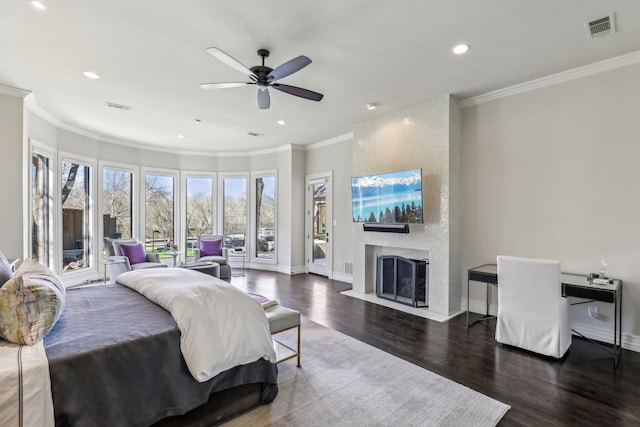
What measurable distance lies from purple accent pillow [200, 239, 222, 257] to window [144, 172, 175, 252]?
126 cm

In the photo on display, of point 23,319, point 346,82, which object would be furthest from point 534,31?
point 23,319

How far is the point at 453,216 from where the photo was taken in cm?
430

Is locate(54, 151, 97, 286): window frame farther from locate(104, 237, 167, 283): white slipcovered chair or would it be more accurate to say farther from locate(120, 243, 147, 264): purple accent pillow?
locate(120, 243, 147, 264): purple accent pillow

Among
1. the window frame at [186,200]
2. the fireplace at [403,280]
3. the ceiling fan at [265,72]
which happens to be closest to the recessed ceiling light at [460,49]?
the ceiling fan at [265,72]

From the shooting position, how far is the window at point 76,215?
18.7 feet

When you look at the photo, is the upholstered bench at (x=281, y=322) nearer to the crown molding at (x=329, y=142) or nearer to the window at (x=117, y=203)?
the crown molding at (x=329, y=142)

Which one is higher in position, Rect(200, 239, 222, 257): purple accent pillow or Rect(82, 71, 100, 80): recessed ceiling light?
Rect(82, 71, 100, 80): recessed ceiling light

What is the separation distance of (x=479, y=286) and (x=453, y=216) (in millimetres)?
1029

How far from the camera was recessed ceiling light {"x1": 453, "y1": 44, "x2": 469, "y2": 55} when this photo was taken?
2.96 m

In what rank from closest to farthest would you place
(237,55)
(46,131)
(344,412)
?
1. (344,412)
2. (237,55)
3. (46,131)

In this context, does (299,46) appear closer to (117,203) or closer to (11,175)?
(11,175)

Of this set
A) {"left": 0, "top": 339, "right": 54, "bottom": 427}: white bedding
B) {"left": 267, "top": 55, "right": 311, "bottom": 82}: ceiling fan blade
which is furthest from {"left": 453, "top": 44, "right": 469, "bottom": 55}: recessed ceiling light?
{"left": 0, "top": 339, "right": 54, "bottom": 427}: white bedding

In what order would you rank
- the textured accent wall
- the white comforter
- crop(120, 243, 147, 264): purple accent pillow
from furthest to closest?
crop(120, 243, 147, 264): purple accent pillow → the textured accent wall → the white comforter

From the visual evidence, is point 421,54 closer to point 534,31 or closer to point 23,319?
point 534,31
